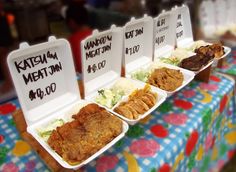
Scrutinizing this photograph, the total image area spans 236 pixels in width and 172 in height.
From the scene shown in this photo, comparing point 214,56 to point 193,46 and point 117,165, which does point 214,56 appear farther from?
point 117,165

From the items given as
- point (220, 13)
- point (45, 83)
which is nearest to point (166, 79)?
point (45, 83)

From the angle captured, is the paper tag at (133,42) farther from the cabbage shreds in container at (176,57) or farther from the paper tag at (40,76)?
the paper tag at (40,76)

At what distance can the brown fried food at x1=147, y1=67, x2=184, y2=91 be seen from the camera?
105cm

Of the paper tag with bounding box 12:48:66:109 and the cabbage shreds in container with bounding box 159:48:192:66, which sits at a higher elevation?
the paper tag with bounding box 12:48:66:109

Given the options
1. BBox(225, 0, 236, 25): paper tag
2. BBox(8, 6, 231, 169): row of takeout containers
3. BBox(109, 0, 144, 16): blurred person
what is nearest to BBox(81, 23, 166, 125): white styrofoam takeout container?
BBox(8, 6, 231, 169): row of takeout containers

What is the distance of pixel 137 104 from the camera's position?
927 mm

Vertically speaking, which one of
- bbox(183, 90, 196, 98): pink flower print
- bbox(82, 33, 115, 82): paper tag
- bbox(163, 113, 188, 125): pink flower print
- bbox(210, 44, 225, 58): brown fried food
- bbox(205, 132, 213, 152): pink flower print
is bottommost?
bbox(205, 132, 213, 152): pink flower print

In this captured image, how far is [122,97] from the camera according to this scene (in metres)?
1.01

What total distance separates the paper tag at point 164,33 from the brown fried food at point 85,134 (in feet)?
2.04

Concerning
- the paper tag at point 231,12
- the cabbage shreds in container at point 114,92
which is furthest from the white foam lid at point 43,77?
the paper tag at point 231,12

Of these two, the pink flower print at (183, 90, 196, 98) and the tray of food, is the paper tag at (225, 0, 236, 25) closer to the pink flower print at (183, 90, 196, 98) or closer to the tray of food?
the tray of food

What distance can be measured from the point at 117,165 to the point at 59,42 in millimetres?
515

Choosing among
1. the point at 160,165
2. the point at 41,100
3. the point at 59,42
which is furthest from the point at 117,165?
the point at 59,42

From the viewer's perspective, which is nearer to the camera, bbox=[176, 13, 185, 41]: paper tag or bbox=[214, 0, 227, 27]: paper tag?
bbox=[176, 13, 185, 41]: paper tag
